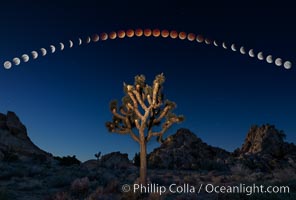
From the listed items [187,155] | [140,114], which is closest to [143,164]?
[140,114]

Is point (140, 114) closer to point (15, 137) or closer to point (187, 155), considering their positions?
point (187, 155)

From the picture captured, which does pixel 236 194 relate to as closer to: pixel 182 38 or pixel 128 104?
pixel 128 104

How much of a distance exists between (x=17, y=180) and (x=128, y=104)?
8.38 metres

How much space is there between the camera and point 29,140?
52031 millimetres

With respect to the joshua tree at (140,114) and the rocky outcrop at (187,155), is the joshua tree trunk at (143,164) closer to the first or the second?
the joshua tree at (140,114)

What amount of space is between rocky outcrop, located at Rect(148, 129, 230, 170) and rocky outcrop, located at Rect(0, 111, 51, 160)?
70.3ft

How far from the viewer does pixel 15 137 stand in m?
49.3

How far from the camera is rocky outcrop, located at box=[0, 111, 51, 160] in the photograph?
44.6 meters

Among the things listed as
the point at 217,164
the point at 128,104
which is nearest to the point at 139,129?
the point at 128,104

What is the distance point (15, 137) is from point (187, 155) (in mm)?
33328

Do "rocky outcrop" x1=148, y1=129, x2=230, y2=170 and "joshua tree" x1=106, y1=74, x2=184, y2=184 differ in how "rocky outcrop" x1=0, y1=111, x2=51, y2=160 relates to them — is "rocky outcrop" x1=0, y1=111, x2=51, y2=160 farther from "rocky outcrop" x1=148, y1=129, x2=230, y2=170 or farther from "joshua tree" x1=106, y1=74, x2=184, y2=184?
"joshua tree" x1=106, y1=74, x2=184, y2=184

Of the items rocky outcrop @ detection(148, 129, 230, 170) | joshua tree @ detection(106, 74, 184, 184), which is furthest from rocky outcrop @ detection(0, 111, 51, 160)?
joshua tree @ detection(106, 74, 184, 184)

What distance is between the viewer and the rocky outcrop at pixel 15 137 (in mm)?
44609

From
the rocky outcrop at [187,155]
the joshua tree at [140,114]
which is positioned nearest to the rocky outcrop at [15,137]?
the rocky outcrop at [187,155]
